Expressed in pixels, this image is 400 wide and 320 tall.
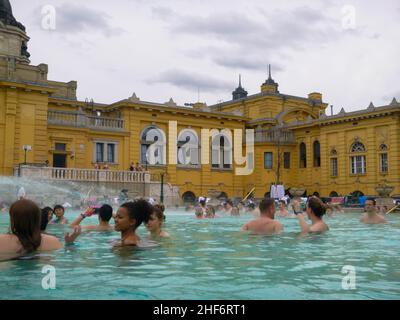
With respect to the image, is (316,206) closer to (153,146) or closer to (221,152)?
(153,146)

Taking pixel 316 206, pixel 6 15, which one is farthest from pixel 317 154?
pixel 316 206

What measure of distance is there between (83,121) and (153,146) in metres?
6.98

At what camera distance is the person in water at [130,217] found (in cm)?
762

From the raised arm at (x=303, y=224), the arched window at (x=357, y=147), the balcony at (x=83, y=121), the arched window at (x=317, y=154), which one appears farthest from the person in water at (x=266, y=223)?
the arched window at (x=317, y=154)

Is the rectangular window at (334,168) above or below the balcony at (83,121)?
below

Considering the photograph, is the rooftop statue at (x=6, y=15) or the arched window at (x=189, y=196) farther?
the arched window at (x=189, y=196)

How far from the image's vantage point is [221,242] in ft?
32.4

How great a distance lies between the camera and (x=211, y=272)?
19.5 feet

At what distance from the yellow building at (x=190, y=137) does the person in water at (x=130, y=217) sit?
88.8 feet

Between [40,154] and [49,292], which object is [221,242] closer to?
[49,292]

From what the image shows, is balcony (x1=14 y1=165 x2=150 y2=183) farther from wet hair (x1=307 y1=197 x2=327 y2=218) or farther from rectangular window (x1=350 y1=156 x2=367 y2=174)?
wet hair (x1=307 y1=197 x2=327 y2=218)

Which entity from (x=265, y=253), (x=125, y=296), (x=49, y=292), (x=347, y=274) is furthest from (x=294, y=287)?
(x=265, y=253)

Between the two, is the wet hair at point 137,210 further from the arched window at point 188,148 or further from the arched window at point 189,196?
the arched window at point 188,148
